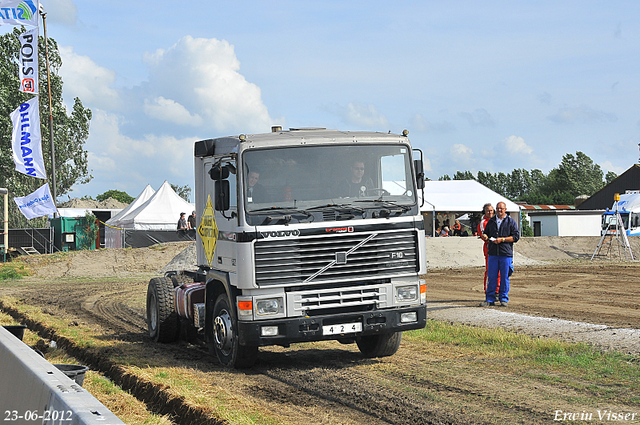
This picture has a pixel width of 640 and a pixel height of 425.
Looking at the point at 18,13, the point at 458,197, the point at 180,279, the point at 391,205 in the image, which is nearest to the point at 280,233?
the point at 391,205

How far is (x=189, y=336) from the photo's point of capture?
1087 cm

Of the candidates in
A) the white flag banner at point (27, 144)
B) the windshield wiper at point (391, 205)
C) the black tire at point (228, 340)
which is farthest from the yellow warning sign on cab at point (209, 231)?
the white flag banner at point (27, 144)

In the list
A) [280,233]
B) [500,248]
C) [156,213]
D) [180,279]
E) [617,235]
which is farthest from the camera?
[156,213]

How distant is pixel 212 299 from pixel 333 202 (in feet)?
7.66

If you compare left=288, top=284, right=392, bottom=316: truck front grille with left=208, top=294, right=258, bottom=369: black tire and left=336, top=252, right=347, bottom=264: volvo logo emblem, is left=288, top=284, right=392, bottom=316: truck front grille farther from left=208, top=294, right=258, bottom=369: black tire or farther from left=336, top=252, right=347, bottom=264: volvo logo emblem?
left=208, top=294, right=258, bottom=369: black tire

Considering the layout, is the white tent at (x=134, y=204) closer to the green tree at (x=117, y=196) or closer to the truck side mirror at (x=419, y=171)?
the truck side mirror at (x=419, y=171)

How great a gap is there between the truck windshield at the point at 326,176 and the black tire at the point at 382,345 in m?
1.89

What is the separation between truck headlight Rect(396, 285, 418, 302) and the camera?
8070mm

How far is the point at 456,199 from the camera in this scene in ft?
129

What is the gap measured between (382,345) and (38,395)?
5185 mm

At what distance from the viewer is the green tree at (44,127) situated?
4756 centimetres

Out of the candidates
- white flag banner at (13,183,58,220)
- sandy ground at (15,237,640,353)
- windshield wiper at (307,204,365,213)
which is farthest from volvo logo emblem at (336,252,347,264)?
white flag banner at (13,183,58,220)

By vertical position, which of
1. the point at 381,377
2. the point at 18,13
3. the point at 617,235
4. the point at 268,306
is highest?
the point at 18,13

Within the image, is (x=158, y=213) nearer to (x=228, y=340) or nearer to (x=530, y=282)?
(x=530, y=282)
